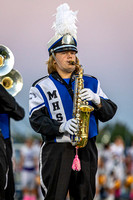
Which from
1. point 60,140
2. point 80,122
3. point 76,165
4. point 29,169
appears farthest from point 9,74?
point 29,169

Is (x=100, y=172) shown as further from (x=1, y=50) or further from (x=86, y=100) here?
(x=86, y=100)

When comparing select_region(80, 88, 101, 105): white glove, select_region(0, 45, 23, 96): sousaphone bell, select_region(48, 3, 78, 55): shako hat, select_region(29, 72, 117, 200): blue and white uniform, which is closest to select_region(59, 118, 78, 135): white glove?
select_region(29, 72, 117, 200): blue and white uniform

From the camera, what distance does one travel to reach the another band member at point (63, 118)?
14.1 feet

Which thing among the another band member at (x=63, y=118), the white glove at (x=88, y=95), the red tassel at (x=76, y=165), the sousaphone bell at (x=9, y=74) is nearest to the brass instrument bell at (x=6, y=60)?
the sousaphone bell at (x=9, y=74)

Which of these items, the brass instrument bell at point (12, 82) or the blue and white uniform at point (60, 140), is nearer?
the blue and white uniform at point (60, 140)

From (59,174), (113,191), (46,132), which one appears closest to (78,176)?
(59,174)

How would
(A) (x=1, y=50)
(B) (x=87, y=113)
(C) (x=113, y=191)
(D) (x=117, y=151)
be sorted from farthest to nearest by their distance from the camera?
(D) (x=117, y=151)
(C) (x=113, y=191)
(A) (x=1, y=50)
(B) (x=87, y=113)

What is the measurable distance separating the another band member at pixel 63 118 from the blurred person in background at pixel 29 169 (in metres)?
8.20

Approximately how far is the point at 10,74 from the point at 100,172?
27.1 ft

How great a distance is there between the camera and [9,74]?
6.73 m

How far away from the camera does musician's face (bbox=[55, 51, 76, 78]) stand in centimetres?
454

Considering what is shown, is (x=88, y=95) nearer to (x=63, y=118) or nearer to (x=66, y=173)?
(x=63, y=118)

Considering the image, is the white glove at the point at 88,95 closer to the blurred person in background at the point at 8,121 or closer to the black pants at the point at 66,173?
the black pants at the point at 66,173

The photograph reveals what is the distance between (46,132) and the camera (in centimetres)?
430
